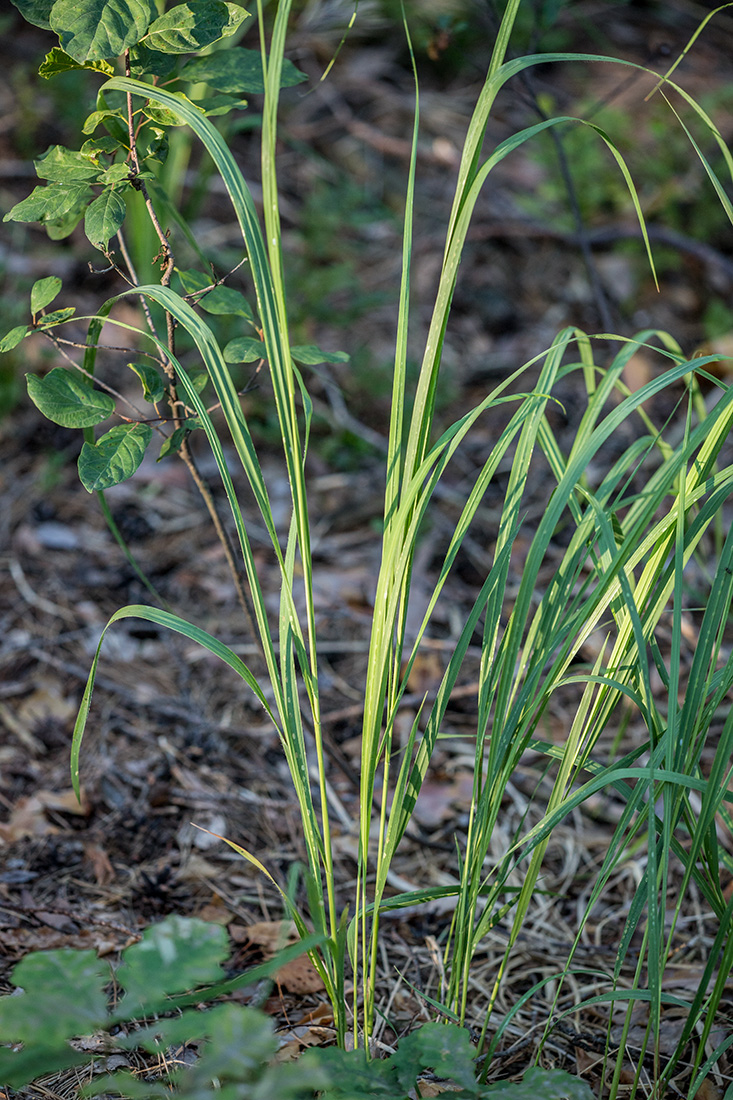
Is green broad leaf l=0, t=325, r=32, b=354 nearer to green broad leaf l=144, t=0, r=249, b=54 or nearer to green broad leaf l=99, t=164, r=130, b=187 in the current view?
green broad leaf l=99, t=164, r=130, b=187

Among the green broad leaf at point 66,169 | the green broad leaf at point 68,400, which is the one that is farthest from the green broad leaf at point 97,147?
the green broad leaf at point 68,400

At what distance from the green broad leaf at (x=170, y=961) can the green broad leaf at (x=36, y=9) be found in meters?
0.86

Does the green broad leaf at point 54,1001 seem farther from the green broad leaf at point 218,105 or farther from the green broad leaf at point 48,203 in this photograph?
the green broad leaf at point 218,105

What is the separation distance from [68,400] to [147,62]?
359 millimetres

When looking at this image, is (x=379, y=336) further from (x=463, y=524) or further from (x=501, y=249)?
(x=463, y=524)

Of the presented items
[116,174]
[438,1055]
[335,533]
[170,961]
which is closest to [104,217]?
[116,174]

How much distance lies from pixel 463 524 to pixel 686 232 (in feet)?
7.54

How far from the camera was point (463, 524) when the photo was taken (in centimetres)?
80

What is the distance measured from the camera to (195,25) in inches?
31.5

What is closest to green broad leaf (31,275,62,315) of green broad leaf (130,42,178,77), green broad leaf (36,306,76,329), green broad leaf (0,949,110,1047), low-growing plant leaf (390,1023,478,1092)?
green broad leaf (36,306,76,329)

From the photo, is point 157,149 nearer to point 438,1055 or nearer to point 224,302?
point 224,302

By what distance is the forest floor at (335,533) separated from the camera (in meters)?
1.16

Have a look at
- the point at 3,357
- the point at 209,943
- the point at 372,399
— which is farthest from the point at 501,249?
the point at 209,943

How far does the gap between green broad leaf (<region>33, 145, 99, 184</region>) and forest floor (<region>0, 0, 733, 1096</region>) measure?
1.76ft
